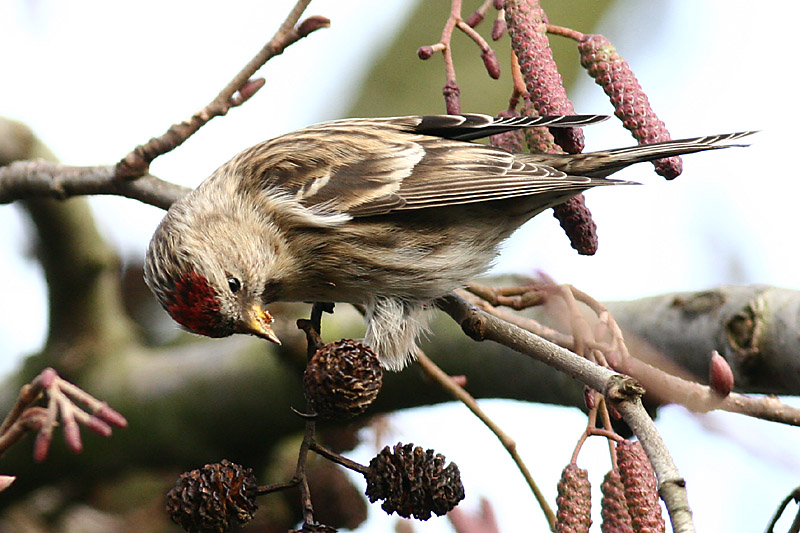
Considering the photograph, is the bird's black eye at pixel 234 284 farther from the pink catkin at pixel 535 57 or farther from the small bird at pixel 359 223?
the pink catkin at pixel 535 57

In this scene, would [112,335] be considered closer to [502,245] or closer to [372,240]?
[372,240]

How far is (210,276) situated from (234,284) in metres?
0.07

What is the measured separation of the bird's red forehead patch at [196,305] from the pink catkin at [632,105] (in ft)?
3.43

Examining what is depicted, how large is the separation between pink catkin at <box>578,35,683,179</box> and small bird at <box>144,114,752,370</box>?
346 millimetres

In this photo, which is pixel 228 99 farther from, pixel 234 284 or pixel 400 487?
pixel 400 487

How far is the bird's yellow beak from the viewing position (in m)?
2.26

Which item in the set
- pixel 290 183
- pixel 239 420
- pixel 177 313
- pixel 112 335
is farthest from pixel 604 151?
pixel 112 335

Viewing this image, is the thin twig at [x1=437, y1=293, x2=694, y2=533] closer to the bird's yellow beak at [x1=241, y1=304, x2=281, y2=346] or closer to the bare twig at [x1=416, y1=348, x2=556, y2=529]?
the bare twig at [x1=416, y1=348, x2=556, y2=529]

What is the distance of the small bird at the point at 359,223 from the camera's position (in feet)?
7.62

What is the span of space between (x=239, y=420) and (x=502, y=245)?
1048 mm

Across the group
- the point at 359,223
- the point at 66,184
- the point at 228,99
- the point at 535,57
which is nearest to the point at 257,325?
the point at 359,223

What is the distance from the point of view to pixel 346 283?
2.47 meters

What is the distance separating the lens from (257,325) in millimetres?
2281

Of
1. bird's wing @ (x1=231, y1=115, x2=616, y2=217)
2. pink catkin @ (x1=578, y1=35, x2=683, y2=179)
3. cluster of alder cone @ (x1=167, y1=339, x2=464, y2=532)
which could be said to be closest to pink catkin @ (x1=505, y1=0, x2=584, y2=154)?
pink catkin @ (x1=578, y1=35, x2=683, y2=179)
